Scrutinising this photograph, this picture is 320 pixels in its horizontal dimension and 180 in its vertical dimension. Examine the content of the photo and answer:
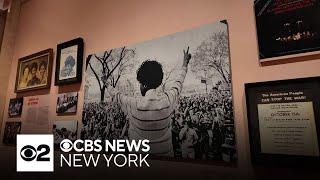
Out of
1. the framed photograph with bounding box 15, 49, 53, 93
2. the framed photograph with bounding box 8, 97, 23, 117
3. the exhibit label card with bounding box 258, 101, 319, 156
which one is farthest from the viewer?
the framed photograph with bounding box 8, 97, 23, 117

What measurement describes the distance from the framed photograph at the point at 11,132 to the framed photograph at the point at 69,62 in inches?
19.5

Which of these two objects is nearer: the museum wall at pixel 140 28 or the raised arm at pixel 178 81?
the museum wall at pixel 140 28

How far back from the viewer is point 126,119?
1.18 meters

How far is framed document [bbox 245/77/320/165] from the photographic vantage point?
0.79 metres

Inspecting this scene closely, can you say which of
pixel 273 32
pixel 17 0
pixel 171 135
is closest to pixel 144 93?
pixel 171 135

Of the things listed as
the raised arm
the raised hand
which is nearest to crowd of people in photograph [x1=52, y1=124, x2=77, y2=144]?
the raised arm

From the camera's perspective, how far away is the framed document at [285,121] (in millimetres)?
787

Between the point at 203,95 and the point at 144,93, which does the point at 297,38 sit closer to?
the point at 203,95

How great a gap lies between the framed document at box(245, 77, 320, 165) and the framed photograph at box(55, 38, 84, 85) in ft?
3.31

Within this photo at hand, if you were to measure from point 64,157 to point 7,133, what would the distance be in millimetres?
638

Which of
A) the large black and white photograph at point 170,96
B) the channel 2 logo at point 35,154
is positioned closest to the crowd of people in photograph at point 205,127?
the large black and white photograph at point 170,96

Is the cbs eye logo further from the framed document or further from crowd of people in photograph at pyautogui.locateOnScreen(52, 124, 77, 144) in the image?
the framed document

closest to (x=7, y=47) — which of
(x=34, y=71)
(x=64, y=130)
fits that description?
(x=34, y=71)

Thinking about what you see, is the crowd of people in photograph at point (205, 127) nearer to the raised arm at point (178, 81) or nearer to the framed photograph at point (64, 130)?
the raised arm at point (178, 81)
